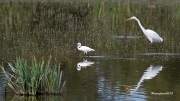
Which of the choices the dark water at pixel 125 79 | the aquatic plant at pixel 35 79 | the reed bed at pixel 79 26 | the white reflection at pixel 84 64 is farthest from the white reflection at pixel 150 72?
the reed bed at pixel 79 26

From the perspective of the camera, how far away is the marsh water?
1224 cm

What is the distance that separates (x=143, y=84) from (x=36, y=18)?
57.0 ft

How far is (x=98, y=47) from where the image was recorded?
1972 cm

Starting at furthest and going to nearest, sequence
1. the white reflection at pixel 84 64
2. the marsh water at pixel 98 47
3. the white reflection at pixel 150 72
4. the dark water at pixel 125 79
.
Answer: the white reflection at pixel 84 64 → the white reflection at pixel 150 72 → the marsh water at pixel 98 47 → the dark water at pixel 125 79

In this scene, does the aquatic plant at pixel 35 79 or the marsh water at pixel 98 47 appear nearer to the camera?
the aquatic plant at pixel 35 79

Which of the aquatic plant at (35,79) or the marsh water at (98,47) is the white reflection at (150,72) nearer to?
the marsh water at (98,47)

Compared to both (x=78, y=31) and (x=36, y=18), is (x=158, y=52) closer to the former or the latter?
(x=78, y=31)

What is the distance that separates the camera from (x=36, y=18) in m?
29.7

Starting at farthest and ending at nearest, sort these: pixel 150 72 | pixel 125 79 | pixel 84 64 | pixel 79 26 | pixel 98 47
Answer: pixel 79 26 < pixel 98 47 < pixel 84 64 < pixel 150 72 < pixel 125 79

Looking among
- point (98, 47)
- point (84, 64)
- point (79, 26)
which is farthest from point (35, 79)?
point (79, 26)

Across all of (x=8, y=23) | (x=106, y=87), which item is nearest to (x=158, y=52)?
(x=106, y=87)

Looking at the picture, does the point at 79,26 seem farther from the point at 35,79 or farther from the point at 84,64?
the point at 35,79

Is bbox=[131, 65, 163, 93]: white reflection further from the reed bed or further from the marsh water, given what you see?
the reed bed

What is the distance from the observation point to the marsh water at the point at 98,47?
12.2 metres
